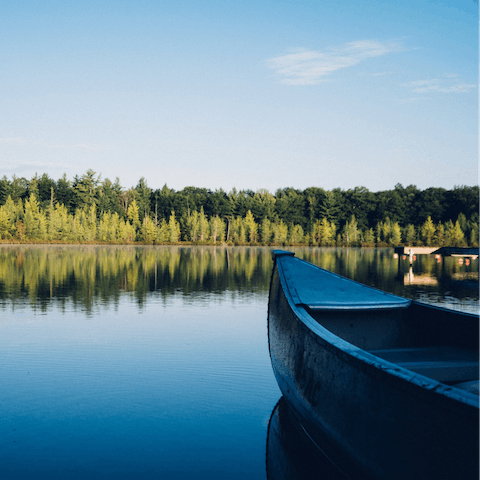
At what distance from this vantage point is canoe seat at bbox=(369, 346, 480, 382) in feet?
16.5

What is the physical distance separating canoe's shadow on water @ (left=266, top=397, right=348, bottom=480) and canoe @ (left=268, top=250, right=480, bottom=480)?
0.27 m

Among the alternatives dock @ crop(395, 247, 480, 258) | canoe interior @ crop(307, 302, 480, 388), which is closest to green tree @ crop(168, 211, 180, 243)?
dock @ crop(395, 247, 480, 258)

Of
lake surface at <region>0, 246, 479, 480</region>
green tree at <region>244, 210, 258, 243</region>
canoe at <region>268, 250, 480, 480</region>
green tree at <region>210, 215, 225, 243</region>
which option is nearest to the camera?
canoe at <region>268, 250, 480, 480</region>

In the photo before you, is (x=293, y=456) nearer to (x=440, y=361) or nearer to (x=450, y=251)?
(x=440, y=361)

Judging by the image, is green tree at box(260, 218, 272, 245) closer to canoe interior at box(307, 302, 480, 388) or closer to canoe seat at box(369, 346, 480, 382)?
canoe interior at box(307, 302, 480, 388)

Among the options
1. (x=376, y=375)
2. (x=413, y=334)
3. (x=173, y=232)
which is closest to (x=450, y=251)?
(x=413, y=334)

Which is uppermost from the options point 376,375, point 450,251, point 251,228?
point 251,228

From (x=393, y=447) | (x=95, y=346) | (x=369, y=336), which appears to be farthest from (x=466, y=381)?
(x=95, y=346)

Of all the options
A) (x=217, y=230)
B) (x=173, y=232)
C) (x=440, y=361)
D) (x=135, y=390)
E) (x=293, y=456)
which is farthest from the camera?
(x=217, y=230)

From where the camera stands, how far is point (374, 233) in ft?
309

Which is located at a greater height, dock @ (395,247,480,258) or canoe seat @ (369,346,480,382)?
canoe seat @ (369,346,480,382)

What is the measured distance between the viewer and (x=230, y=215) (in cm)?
9900

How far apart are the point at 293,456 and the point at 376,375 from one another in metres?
2.25

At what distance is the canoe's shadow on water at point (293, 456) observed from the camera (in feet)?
15.6
